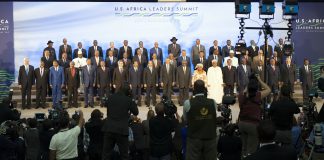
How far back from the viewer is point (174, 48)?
18.6 m

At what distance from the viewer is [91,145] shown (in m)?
8.99

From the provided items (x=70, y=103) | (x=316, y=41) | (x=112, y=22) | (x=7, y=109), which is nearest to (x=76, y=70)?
(x=70, y=103)

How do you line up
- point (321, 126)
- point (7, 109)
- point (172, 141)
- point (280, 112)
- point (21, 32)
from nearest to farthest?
point (321, 126)
point (280, 112)
point (172, 141)
point (7, 109)
point (21, 32)

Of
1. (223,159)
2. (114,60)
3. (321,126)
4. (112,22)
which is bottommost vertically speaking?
(223,159)

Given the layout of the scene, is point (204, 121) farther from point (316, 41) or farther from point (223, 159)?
point (316, 41)

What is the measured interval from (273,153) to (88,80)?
12.2m

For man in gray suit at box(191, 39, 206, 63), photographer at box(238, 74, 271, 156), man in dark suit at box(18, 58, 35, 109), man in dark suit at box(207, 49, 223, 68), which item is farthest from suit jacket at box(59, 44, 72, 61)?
photographer at box(238, 74, 271, 156)

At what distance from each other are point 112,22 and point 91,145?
11.4 metres

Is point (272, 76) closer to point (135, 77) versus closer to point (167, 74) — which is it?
point (167, 74)

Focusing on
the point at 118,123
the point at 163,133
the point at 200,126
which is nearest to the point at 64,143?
the point at 118,123

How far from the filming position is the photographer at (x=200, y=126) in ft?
25.2

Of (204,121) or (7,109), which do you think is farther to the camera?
(7,109)

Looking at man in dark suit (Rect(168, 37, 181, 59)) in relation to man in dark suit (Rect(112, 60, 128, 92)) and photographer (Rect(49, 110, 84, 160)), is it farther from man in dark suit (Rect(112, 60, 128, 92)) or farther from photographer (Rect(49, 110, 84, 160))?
photographer (Rect(49, 110, 84, 160))

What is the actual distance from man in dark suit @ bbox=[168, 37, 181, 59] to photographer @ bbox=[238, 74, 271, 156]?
10299 mm
